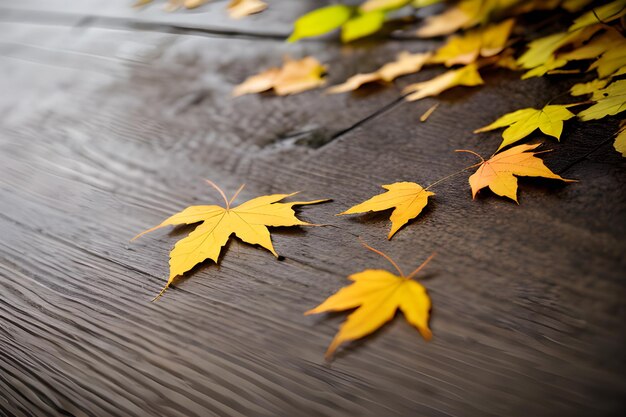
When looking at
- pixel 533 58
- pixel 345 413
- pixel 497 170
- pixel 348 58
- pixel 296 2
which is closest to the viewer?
pixel 345 413

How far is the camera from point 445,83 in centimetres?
100

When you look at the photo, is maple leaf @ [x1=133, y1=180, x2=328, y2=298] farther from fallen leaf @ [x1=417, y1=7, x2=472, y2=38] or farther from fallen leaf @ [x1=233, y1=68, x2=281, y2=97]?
fallen leaf @ [x1=417, y1=7, x2=472, y2=38]

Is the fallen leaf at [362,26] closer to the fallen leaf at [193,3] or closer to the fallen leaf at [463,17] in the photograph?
the fallen leaf at [463,17]

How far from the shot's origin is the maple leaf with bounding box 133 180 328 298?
690mm

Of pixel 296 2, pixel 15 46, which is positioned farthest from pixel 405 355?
pixel 15 46

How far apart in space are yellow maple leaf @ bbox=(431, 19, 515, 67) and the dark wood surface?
0.22ft

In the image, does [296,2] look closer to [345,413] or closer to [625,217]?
[625,217]

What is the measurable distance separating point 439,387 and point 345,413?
0.09m

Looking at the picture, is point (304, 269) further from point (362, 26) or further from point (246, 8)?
point (246, 8)

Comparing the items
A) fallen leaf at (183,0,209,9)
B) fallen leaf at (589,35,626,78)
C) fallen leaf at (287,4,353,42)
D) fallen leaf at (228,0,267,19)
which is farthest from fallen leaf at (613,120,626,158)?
fallen leaf at (183,0,209,9)

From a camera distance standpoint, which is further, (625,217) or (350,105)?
(350,105)

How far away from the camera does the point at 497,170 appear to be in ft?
2.31

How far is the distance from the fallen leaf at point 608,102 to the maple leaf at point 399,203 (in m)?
0.26

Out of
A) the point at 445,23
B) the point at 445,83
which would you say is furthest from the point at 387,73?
the point at 445,23
